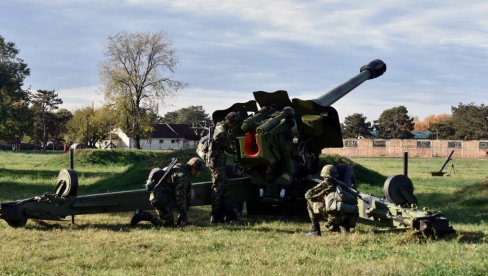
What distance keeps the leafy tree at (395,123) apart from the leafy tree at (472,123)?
25.2ft

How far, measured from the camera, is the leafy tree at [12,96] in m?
26.9

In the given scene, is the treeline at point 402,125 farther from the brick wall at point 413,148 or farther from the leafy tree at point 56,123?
the leafy tree at point 56,123

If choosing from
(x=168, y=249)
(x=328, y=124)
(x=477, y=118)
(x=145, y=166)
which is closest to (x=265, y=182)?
(x=328, y=124)

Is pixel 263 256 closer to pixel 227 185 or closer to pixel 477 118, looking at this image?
pixel 227 185

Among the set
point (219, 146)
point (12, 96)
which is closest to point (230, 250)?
point (219, 146)

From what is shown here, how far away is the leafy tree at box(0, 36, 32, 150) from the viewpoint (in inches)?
1059

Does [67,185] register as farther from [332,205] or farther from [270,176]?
[332,205]

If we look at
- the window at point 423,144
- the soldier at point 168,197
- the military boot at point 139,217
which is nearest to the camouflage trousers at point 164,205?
the soldier at point 168,197

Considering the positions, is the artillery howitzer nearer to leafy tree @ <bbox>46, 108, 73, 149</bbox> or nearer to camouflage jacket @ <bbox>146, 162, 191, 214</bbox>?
camouflage jacket @ <bbox>146, 162, 191, 214</bbox>

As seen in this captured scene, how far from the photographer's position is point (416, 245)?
7871mm

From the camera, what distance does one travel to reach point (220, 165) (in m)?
10.8

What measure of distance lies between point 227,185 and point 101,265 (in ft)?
13.7

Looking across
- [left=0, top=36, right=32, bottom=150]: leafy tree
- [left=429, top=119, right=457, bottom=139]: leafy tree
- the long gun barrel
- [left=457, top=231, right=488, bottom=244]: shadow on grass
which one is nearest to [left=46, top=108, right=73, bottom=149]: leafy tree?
[left=429, top=119, right=457, bottom=139]: leafy tree

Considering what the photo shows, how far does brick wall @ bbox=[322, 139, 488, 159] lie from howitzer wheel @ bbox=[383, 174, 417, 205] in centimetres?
5177
